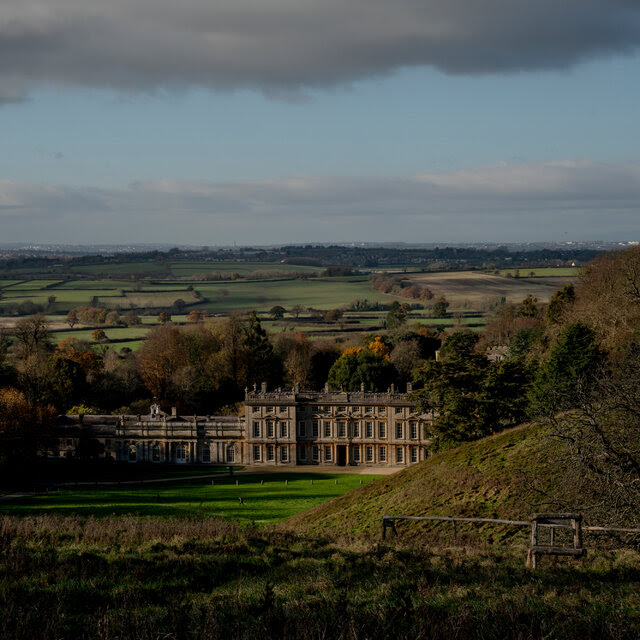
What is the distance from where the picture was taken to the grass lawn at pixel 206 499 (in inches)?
1676

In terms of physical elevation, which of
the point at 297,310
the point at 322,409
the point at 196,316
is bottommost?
the point at 322,409

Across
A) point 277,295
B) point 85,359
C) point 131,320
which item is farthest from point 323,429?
point 277,295

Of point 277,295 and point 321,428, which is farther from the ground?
point 277,295

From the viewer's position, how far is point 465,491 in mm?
32594

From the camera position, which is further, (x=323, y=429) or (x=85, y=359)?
(x=85, y=359)

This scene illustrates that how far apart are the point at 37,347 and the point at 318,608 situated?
80333mm

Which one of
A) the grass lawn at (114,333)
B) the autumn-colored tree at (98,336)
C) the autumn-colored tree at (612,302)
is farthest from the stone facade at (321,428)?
the grass lawn at (114,333)

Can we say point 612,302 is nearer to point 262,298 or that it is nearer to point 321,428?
point 321,428

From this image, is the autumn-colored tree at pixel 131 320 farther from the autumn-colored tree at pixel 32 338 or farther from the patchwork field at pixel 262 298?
the autumn-colored tree at pixel 32 338

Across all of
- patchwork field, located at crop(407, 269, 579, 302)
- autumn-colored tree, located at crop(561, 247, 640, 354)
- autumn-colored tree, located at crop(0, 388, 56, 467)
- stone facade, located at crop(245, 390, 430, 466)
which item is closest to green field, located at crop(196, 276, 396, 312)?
patchwork field, located at crop(407, 269, 579, 302)

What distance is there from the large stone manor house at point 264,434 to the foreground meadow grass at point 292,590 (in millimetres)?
47437

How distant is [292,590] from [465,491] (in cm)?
1837

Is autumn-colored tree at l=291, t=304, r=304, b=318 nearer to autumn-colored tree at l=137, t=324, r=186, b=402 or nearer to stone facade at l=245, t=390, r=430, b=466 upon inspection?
autumn-colored tree at l=137, t=324, r=186, b=402

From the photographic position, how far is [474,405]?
50.2 meters
